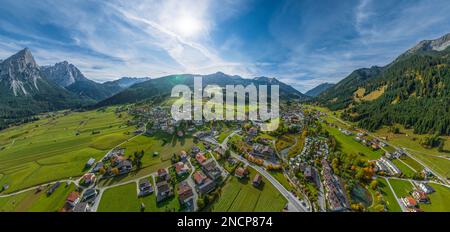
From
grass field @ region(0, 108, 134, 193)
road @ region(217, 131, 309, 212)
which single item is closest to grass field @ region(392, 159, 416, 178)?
road @ region(217, 131, 309, 212)

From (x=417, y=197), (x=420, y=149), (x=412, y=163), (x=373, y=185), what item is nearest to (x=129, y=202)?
(x=373, y=185)

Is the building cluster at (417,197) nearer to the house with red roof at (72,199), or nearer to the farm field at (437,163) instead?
the farm field at (437,163)

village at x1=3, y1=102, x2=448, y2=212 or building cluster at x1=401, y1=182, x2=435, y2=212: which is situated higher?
village at x1=3, y1=102, x2=448, y2=212

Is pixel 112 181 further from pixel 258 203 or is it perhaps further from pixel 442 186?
pixel 442 186

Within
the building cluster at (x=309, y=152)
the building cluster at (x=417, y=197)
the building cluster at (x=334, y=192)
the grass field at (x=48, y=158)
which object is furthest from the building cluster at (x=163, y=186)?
the building cluster at (x=417, y=197)

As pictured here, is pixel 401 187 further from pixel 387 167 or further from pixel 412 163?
pixel 412 163

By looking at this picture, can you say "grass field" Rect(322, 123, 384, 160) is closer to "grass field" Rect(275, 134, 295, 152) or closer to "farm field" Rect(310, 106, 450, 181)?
"farm field" Rect(310, 106, 450, 181)
